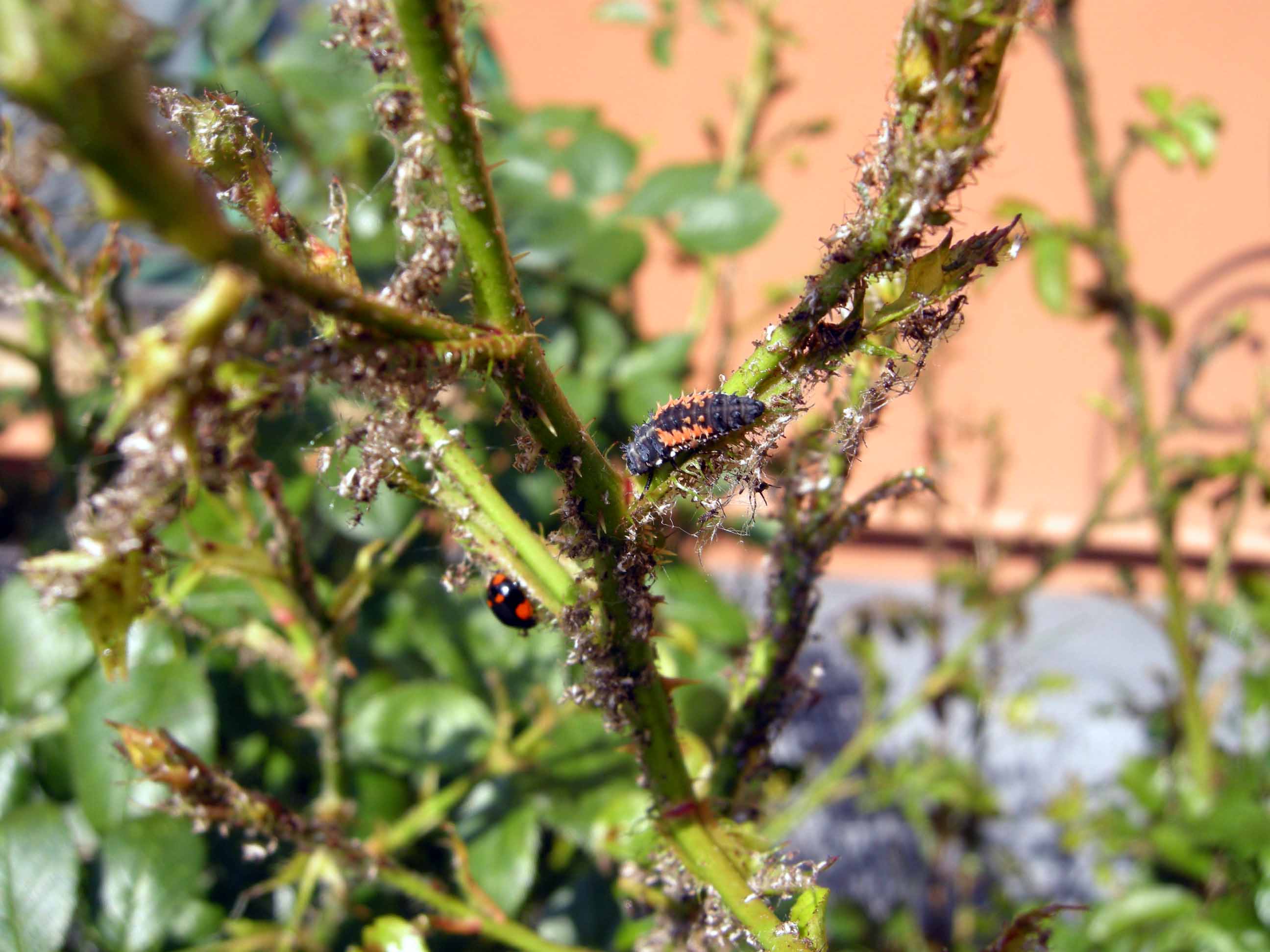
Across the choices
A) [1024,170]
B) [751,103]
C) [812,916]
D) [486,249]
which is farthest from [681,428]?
[1024,170]

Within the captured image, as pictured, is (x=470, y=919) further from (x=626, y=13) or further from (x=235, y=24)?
(x=626, y=13)

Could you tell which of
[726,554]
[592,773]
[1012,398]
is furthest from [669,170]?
[1012,398]

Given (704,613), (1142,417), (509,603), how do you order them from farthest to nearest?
(1142,417)
(704,613)
(509,603)

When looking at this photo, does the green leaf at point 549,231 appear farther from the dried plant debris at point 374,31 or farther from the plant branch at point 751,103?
the dried plant debris at point 374,31

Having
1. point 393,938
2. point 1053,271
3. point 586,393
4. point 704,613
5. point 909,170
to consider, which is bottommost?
point 393,938

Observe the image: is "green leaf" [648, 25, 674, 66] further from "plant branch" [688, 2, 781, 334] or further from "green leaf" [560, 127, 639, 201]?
"green leaf" [560, 127, 639, 201]

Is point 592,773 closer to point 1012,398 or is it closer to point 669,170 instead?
point 669,170
